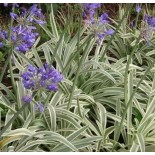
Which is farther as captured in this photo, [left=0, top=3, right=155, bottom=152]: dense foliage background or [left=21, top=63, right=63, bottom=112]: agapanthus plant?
[left=0, top=3, right=155, bottom=152]: dense foliage background

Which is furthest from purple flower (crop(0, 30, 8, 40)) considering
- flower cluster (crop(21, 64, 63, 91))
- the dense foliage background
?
flower cluster (crop(21, 64, 63, 91))

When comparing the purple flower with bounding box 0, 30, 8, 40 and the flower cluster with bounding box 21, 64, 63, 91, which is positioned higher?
the purple flower with bounding box 0, 30, 8, 40

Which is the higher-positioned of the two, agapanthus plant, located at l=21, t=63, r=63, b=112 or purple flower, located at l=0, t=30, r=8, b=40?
purple flower, located at l=0, t=30, r=8, b=40

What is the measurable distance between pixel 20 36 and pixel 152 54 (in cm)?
203

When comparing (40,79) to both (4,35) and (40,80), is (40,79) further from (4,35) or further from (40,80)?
(4,35)

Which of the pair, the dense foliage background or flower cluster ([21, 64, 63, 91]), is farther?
the dense foliage background

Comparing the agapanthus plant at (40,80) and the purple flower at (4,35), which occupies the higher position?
the purple flower at (4,35)

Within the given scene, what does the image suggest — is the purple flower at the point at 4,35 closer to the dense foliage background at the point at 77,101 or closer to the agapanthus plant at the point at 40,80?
the dense foliage background at the point at 77,101

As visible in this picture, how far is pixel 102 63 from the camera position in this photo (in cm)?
318

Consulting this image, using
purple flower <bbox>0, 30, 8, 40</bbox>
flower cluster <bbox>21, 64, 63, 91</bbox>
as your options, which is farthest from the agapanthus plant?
purple flower <bbox>0, 30, 8, 40</bbox>

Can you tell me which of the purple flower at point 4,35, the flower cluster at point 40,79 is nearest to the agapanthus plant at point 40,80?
the flower cluster at point 40,79

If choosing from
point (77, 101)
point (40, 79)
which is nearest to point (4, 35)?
point (40, 79)

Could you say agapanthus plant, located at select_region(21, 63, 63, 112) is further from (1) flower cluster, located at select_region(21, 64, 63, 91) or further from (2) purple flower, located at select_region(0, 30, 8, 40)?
(2) purple flower, located at select_region(0, 30, 8, 40)

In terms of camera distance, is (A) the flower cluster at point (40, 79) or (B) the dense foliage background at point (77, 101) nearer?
(A) the flower cluster at point (40, 79)
